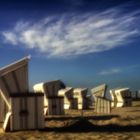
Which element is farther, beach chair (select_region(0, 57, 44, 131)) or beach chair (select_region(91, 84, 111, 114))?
beach chair (select_region(91, 84, 111, 114))

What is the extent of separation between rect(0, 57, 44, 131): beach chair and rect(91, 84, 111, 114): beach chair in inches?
585

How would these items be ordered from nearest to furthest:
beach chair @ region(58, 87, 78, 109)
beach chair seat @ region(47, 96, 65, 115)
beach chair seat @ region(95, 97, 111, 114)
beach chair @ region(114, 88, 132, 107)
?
beach chair seat @ region(47, 96, 65, 115) → beach chair seat @ region(95, 97, 111, 114) → beach chair @ region(58, 87, 78, 109) → beach chair @ region(114, 88, 132, 107)

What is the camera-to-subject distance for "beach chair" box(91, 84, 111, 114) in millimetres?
33094

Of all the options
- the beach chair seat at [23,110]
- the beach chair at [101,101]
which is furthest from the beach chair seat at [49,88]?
the beach chair seat at [23,110]

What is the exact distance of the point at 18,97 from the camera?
18.1 metres

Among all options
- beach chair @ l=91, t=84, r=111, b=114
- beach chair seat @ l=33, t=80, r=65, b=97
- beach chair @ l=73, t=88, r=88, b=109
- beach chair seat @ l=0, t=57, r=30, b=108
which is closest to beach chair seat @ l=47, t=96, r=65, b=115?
beach chair seat @ l=33, t=80, r=65, b=97

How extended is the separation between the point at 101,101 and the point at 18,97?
15836 mm

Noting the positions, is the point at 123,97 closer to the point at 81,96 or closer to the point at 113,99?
the point at 113,99

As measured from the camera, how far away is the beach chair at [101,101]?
33094 millimetres

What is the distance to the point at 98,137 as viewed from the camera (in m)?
15.2

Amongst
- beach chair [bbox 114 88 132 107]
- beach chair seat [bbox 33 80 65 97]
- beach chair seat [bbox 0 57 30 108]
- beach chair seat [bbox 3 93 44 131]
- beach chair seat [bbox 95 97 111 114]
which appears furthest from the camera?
beach chair [bbox 114 88 132 107]

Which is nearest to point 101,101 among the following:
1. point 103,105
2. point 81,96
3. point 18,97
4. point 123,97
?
point 103,105

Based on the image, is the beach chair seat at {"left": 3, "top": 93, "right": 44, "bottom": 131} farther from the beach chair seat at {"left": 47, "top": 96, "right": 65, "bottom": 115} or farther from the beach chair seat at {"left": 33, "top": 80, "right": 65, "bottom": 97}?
the beach chair seat at {"left": 33, "top": 80, "right": 65, "bottom": 97}

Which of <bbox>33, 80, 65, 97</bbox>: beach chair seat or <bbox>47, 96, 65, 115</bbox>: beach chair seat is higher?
<bbox>33, 80, 65, 97</bbox>: beach chair seat
